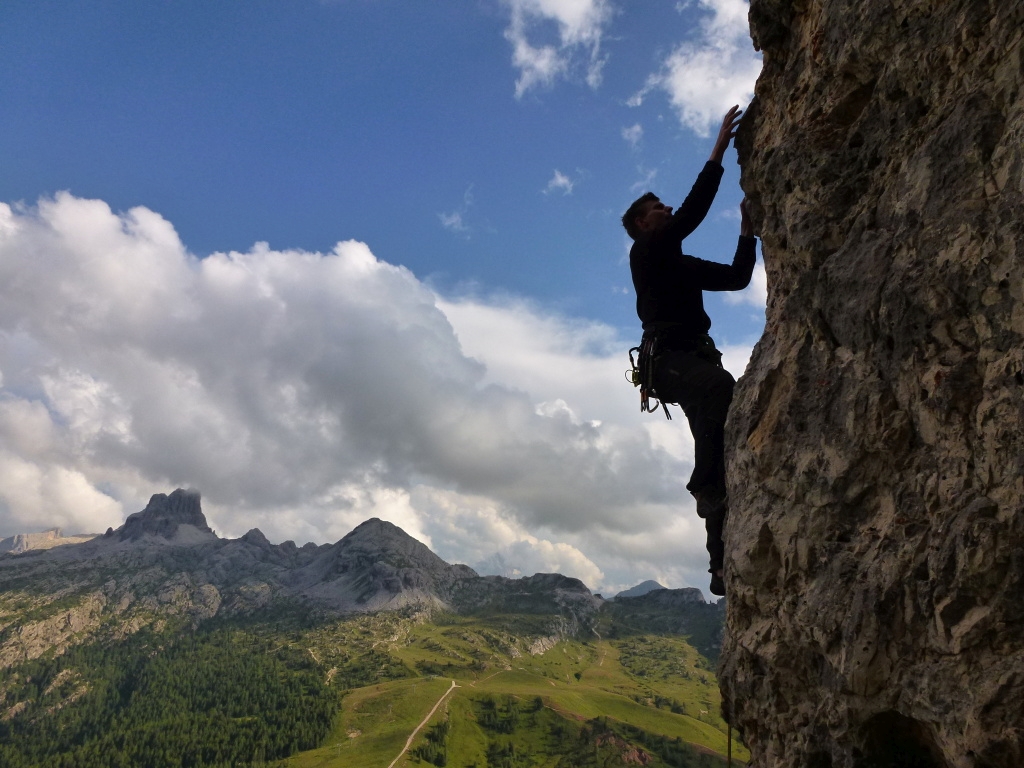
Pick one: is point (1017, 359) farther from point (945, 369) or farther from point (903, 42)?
point (903, 42)

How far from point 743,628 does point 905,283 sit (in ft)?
17.8

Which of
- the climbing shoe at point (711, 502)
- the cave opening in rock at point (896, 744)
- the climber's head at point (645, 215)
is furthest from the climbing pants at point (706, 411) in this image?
the cave opening in rock at point (896, 744)

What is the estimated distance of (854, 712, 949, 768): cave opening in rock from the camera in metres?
6.55

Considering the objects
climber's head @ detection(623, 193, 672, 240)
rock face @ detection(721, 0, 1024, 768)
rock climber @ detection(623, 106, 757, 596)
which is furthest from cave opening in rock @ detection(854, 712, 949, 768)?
climber's head @ detection(623, 193, 672, 240)

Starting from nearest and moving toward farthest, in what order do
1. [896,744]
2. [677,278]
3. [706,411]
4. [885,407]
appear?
[896,744]
[885,407]
[706,411]
[677,278]

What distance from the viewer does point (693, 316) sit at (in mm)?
11281

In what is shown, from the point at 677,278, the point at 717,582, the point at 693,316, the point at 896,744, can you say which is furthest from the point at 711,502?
the point at 896,744

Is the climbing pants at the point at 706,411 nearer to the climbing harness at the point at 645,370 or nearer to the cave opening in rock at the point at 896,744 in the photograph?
the climbing harness at the point at 645,370

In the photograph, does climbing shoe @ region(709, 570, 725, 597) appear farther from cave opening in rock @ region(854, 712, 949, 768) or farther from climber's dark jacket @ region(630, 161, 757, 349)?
climber's dark jacket @ region(630, 161, 757, 349)

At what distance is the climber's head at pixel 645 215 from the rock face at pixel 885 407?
5.93ft

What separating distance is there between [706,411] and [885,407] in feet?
12.0

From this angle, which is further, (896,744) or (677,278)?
(677,278)

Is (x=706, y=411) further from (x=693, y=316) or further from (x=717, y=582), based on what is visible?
(x=717, y=582)

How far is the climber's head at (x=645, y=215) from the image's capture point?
36.6 ft
